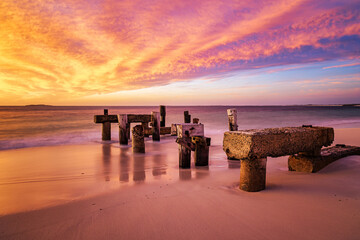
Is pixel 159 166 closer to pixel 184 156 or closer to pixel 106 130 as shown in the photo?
pixel 184 156

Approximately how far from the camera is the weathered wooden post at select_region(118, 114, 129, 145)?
11.4m

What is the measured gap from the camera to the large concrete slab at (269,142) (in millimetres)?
3484

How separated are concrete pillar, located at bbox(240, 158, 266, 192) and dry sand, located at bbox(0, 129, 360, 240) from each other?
0.41ft

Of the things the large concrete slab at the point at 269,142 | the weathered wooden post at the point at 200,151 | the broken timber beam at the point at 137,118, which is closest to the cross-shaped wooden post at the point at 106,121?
the broken timber beam at the point at 137,118

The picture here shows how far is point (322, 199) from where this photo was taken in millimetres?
3371

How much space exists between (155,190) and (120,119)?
7.93 metres

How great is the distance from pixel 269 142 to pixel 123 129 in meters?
9.09

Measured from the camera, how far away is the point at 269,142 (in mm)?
3596

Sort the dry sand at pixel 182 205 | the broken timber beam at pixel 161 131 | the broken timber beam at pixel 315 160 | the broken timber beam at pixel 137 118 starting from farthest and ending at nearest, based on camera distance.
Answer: the broken timber beam at pixel 161 131 → the broken timber beam at pixel 137 118 → the broken timber beam at pixel 315 160 → the dry sand at pixel 182 205

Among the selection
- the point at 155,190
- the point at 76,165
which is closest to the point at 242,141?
the point at 155,190

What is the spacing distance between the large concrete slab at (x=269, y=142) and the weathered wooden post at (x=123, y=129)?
8360mm

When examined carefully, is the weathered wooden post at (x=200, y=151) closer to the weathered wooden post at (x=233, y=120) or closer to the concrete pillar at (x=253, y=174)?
the concrete pillar at (x=253, y=174)

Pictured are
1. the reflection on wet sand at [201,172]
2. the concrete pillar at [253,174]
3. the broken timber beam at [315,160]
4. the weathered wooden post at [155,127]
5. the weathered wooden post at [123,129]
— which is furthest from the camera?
the weathered wooden post at [155,127]

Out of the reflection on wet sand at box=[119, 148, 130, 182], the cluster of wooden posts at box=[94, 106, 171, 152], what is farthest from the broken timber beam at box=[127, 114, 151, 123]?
the reflection on wet sand at box=[119, 148, 130, 182]
